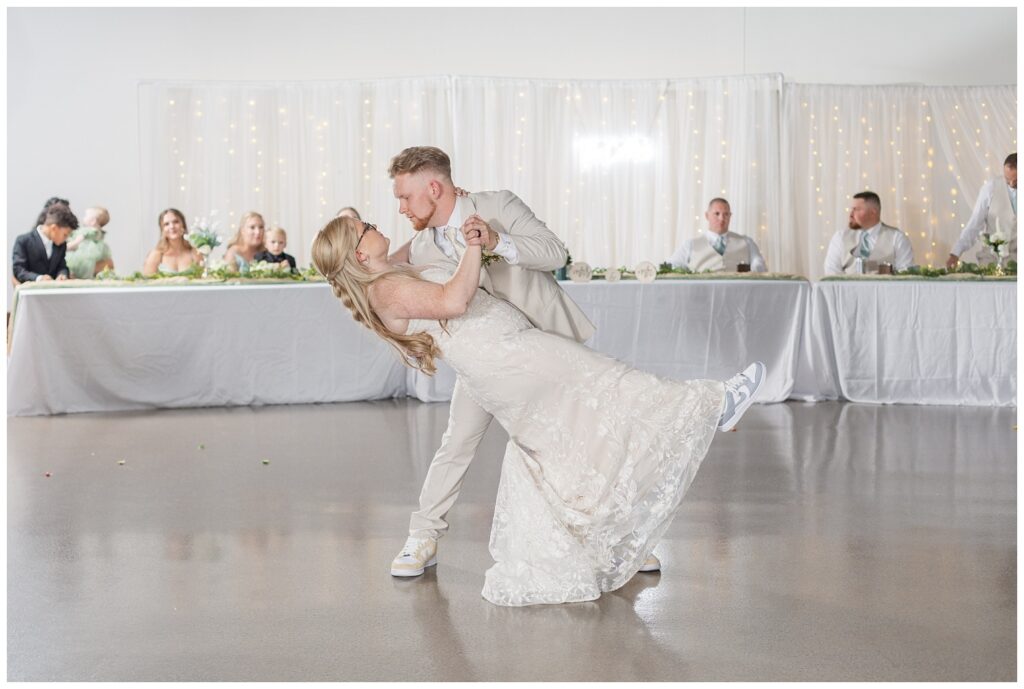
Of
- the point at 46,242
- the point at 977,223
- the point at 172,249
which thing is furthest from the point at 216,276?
the point at 977,223

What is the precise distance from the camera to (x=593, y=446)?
296 cm

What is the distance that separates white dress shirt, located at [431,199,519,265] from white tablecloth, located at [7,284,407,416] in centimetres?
417

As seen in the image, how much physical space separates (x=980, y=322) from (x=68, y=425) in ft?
17.9

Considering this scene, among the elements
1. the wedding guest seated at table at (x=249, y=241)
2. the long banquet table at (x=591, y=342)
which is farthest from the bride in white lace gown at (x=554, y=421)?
the wedding guest seated at table at (x=249, y=241)

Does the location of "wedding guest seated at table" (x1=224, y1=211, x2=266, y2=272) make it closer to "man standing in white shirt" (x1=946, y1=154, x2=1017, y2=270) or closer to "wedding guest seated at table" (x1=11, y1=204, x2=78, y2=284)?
"wedding guest seated at table" (x1=11, y1=204, x2=78, y2=284)

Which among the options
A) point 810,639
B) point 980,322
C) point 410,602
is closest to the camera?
point 810,639

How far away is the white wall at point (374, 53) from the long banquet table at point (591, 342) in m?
3.36

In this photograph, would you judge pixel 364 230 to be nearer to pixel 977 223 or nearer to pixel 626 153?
pixel 977 223

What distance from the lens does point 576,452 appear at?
9.75 ft

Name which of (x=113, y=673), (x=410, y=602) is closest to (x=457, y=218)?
(x=410, y=602)

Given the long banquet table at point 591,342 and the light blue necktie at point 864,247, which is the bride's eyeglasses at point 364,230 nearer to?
the long banquet table at point 591,342

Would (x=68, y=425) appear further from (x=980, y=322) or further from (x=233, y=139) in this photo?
(x=980, y=322)

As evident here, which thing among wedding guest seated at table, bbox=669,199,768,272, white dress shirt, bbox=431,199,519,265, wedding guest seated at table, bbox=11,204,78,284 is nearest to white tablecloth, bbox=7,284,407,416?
wedding guest seated at table, bbox=11,204,78,284

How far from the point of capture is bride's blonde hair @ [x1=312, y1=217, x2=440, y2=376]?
9.82 feet
